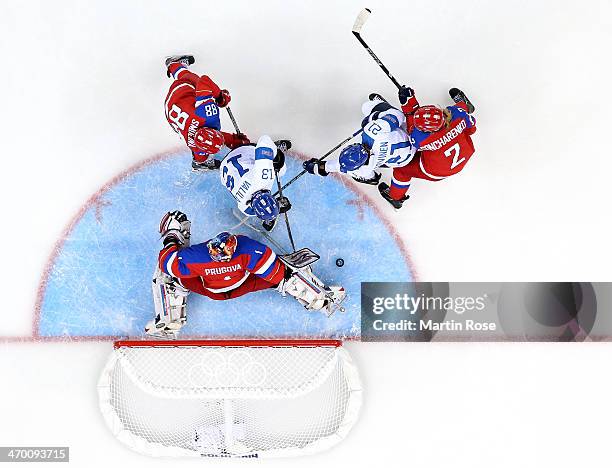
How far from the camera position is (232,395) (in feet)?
13.2

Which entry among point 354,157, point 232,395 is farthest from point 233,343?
point 354,157

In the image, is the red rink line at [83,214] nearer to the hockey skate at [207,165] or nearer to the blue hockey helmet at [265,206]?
the hockey skate at [207,165]

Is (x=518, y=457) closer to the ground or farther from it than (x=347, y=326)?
closer to the ground

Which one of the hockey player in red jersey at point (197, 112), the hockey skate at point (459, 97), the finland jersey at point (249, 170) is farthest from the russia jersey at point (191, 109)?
the hockey skate at point (459, 97)

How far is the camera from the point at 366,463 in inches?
165

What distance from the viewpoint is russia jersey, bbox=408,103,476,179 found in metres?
3.46

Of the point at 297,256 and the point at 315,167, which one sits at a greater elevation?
the point at 315,167

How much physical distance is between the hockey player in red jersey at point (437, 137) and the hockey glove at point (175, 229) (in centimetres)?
140

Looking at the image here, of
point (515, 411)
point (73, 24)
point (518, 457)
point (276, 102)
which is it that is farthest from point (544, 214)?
point (73, 24)

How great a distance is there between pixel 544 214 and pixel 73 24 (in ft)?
11.3

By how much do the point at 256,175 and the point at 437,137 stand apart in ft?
3.40

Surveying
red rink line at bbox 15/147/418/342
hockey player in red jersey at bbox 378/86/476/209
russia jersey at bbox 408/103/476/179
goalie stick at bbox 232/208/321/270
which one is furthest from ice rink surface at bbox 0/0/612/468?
russia jersey at bbox 408/103/476/179

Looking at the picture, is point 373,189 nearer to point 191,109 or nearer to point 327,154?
point 327,154

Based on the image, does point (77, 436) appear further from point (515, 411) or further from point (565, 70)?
point (565, 70)
